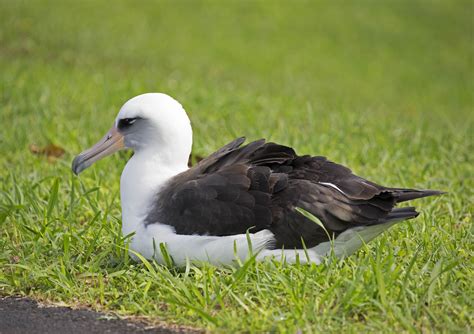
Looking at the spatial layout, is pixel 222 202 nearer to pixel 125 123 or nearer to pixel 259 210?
pixel 259 210

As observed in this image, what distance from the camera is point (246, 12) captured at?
16.2 meters

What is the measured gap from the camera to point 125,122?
474 centimetres

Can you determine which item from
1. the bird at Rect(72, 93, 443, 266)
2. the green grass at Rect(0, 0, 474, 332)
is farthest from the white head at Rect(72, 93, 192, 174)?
the green grass at Rect(0, 0, 474, 332)

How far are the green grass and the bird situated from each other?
134 millimetres

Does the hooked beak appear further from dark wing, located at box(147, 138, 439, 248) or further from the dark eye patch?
dark wing, located at box(147, 138, 439, 248)

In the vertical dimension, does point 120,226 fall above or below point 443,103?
above

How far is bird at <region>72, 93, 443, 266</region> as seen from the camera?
4.25 m

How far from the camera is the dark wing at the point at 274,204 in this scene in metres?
4.25

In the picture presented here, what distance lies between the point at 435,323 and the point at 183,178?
1.67m

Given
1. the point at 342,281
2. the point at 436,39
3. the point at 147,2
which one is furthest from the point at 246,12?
the point at 342,281

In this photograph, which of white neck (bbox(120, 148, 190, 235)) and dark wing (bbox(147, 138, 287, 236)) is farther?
white neck (bbox(120, 148, 190, 235))

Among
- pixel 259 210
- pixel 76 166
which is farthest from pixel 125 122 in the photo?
pixel 259 210

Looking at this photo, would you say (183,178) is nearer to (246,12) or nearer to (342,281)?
(342,281)

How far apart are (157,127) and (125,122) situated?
24cm
